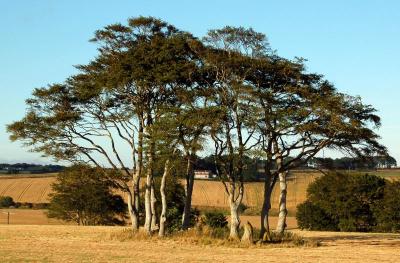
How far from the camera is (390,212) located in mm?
59594

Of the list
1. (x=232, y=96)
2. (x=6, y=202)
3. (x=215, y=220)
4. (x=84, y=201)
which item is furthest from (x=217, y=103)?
Answer: (x=6, y=202)

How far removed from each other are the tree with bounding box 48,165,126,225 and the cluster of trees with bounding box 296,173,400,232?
2029 cm

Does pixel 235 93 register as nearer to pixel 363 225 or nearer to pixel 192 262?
pixel 192 262

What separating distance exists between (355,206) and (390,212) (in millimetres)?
3797

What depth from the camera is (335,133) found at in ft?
116

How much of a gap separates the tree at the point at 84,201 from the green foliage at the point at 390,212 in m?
27.6

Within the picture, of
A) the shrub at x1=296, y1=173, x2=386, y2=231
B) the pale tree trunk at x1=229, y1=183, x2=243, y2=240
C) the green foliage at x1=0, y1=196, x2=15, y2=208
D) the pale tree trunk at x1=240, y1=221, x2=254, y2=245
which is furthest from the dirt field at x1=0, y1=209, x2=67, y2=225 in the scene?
the pale tree trunk at x1=240, y1=221, x2=254, y2=245

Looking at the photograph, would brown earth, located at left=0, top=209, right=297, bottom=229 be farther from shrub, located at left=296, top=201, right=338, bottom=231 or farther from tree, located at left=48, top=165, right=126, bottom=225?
shrub, located at left=296, top=201, right=338, bottom=231

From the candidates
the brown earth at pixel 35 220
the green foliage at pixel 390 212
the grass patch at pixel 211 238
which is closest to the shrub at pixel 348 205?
the green foliage at pixel 390 212

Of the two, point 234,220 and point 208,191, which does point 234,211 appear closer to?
point 234,220

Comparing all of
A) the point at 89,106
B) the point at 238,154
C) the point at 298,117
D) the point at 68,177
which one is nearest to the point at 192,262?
the point at 238,154

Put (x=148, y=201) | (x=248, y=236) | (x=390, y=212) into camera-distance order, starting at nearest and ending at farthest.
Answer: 1. (x=248, y=236)
2. (x=148, y=201)
3. (x=390, y=212)

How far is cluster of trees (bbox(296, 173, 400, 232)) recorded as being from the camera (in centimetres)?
6012

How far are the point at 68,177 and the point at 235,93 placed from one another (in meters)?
38.6
